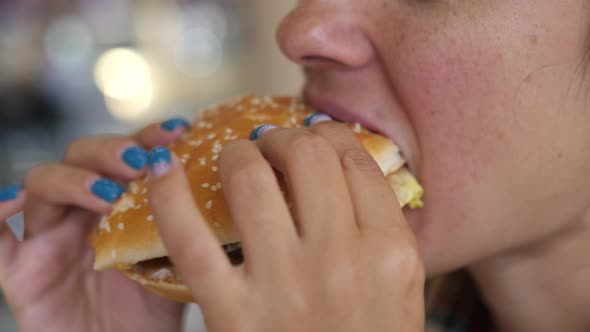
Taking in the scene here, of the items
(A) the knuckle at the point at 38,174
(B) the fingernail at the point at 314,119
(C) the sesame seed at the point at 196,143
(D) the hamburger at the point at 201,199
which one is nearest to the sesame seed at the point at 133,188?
(D) the hamburger at the point at 201,199

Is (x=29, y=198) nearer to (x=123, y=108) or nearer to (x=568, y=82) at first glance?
(x=568, y=82)

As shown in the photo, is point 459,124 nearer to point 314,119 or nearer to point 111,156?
point 314,119

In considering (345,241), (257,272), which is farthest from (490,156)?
(257,272)

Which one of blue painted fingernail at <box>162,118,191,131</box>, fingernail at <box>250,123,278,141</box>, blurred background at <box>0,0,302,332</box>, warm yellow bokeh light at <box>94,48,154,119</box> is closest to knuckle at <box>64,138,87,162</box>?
blue painted fingernail at <box>162,118,191,131</box>

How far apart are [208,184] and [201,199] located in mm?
34

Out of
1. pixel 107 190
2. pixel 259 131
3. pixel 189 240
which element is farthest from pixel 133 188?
pixel 189 240

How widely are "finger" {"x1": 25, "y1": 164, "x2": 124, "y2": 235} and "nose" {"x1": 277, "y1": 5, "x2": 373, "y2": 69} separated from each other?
21.0 inches

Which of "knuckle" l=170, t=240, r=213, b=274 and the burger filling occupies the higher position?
"knuckle" l=170, t=240, r=213, b=274

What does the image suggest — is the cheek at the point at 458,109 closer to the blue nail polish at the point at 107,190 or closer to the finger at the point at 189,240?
the finger at the point at 189,240

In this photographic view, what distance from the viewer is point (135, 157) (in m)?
1.19

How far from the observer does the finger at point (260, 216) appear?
732 millimetres

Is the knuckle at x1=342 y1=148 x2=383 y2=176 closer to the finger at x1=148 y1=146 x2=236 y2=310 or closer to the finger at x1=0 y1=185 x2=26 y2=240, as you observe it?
the finger at x1=148 y1=146 x2=236 y2=310

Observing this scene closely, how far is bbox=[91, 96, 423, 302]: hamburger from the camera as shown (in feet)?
3.10

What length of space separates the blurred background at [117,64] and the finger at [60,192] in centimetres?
292
